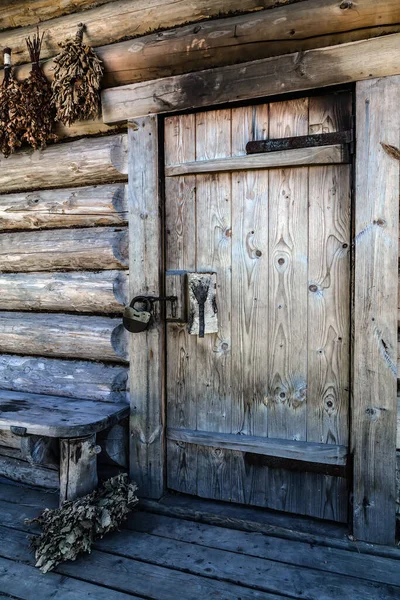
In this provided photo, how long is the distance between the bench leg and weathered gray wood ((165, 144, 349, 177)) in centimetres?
151

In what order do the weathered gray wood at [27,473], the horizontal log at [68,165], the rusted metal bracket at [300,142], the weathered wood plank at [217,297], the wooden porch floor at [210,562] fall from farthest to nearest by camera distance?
the weathered gray wood at [27,473]
the horizontal log at [68,165]
the weathered wood plank at [217,297]
the rusted metal bracket at [300,142]
the wooden porch floor at [210,562]

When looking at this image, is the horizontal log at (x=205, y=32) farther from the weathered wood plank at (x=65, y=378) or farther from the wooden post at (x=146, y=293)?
the weathered wood plank at (x=65, y=378)

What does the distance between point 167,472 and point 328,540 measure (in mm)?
918

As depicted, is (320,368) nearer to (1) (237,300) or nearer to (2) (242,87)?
(1) (237,300)

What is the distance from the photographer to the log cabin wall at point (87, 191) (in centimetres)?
221

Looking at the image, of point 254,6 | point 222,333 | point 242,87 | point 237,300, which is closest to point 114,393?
point 222,333

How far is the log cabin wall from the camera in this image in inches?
86.8

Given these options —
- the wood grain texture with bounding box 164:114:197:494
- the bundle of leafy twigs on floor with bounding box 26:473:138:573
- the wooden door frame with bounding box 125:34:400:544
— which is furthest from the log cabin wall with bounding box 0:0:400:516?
the bundle of leafy twigs on floor with bounding box 26:473:138:573

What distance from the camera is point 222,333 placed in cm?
241

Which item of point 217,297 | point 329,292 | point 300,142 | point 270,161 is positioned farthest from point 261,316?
point 300,142

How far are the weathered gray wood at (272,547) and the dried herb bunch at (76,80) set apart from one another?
2.24 metres

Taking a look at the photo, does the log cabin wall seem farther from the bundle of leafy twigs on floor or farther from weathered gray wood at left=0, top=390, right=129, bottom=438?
the bundle of leafy twigs on floor

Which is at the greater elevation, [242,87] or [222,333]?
[242,87]

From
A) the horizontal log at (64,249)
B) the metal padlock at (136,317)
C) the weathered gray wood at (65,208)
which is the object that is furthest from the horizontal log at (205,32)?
the metal padlock at (136,317)
